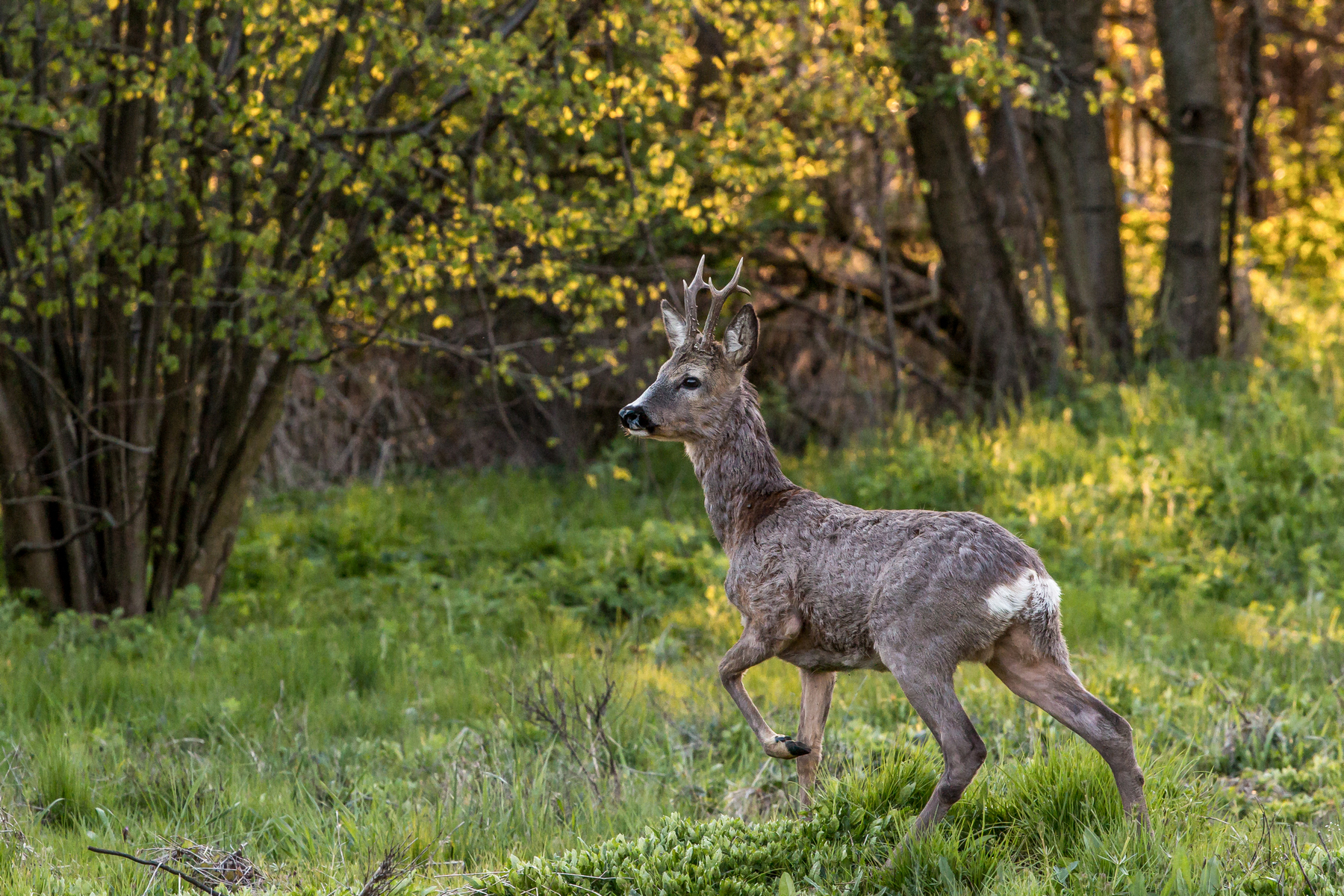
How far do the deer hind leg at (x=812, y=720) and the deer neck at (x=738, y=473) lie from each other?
0.53 meters

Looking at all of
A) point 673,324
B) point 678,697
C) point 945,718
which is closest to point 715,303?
point 673,324

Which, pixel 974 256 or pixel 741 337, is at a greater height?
pixel 741 337

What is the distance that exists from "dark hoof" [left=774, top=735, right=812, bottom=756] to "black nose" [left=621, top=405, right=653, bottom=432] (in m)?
1.10

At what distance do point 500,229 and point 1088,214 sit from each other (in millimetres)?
5802

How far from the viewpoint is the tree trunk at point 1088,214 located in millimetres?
11516

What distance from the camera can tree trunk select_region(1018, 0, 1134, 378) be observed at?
11.5m

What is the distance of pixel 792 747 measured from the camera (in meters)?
3.88

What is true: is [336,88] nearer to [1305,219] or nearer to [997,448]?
[997,448]

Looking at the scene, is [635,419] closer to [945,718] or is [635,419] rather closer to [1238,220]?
[945,718]

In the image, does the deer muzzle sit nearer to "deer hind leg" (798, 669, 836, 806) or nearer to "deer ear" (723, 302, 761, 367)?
"deer ear" (723, 302, 761, 367)

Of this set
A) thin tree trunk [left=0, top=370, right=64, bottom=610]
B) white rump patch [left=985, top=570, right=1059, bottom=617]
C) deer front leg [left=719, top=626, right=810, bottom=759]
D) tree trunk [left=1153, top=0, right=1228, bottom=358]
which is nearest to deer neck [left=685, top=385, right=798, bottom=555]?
deer front leg [left=719, top=626, right=810, bottom=759]

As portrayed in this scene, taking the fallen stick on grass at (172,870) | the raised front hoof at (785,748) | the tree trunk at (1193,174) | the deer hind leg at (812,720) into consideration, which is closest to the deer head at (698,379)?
the deer hind leg at (812,720)

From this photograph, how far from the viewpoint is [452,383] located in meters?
13.0

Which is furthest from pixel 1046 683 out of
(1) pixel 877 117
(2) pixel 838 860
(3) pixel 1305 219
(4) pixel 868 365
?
(3) pixel 1305 219
